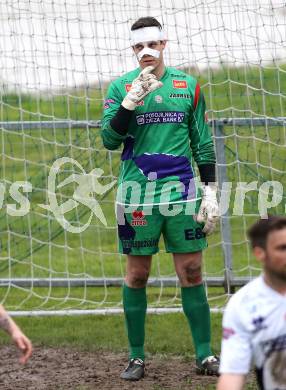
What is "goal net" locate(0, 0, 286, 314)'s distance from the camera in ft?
32.0

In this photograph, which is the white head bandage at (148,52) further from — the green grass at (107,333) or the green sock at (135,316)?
the green grass at (107,333)

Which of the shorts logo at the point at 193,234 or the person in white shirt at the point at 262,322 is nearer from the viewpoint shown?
the person in white shirt at the point at 262,322

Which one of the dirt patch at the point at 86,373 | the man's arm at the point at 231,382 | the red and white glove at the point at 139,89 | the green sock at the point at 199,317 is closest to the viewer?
Answer: the man's arm at the point at 231,382

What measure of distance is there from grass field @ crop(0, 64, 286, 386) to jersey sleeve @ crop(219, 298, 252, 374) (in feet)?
11.9

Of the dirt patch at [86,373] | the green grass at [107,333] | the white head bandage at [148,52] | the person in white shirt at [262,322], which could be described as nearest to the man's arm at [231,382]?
the person in white shirt at [262,322]

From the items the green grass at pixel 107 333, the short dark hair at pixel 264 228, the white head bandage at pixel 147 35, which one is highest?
the white head bandage at pixel 147 35

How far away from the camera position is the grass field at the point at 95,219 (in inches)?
374

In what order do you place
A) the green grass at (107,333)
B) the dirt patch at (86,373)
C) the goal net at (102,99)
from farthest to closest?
the goal net at (102,99)
the green grass at (107,333)
the dirt patch at (86,373)

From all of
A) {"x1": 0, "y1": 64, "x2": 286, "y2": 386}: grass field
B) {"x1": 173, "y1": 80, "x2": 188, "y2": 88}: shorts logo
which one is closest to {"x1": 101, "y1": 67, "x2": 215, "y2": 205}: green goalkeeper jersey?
{"x1": 173, "y1": 80, "x2": 188, "y2": 88}: shorts logo

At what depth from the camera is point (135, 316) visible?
7.77 metres

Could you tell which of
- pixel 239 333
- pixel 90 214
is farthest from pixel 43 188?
pixel 239 333

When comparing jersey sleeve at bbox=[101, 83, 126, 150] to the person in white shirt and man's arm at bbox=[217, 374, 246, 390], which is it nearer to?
the person in white shirt

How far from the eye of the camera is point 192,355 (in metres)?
8.30

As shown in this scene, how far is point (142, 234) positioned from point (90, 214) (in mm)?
2930
